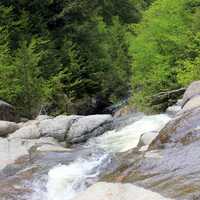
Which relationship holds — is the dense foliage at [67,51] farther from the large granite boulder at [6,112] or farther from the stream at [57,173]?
the stream at [57,173]

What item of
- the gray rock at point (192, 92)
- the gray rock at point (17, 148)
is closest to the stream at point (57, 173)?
the gray rock at point (17, 148)

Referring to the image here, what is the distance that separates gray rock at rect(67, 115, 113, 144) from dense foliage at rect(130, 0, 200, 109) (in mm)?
3378

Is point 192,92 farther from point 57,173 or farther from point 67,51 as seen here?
point 67,51

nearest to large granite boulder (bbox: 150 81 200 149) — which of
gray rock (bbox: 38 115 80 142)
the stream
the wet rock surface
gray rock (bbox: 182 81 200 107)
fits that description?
the wet rock surface

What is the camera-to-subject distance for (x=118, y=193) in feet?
25.5

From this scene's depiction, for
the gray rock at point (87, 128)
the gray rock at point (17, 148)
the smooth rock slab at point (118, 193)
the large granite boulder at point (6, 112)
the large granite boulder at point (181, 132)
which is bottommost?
the large granite boulder at point (6, 112)

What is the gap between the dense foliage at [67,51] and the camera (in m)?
30.8

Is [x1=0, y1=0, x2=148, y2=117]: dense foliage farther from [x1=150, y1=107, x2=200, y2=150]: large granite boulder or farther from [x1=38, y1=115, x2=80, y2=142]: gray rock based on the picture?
[x1=150, y1=107, x2=200, y2=150]: large granite boulder

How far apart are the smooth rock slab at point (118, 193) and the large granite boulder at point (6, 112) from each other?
16.0m

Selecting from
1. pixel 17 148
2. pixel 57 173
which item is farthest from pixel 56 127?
pixel 57 173

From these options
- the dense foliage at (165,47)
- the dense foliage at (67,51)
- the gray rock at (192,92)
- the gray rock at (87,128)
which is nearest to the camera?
the gray rock at (192,92)

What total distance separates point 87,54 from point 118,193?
29141 mm

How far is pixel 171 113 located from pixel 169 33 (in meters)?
6.26

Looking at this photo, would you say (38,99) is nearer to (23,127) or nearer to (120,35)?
(23,127)
